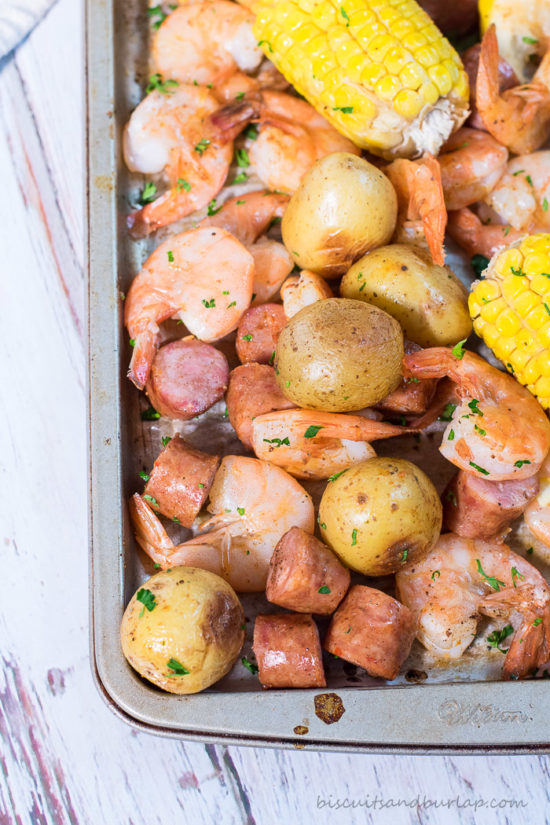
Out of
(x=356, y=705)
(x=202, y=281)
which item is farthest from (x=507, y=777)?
(x=202, y=281)

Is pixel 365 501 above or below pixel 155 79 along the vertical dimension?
below

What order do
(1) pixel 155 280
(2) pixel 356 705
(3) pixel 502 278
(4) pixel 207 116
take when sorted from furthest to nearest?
(4) pixel 207 116, (1) pixel 155 280, (3) pixel 502 278, (2) pixel 356 705

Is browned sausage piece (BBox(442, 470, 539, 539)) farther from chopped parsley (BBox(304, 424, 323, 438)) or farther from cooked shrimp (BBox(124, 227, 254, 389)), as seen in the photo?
cooked shrimp (BBox(124, 227, 254, 389))

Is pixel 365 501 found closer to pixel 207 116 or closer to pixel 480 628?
pixel 480 628

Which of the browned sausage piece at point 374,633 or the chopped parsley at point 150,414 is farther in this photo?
the chopped parsley at point 150,414

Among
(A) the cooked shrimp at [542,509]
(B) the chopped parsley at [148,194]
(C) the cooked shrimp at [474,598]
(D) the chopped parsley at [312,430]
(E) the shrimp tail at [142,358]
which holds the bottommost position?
(C) the cooked shrimp at [474,598]

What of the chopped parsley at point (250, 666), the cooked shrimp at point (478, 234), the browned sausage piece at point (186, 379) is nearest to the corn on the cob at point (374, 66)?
the cooked shrimp at point (478, 234)

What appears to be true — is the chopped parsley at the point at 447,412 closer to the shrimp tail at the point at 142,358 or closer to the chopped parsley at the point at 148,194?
the shrimp tail at the point at 142,358
